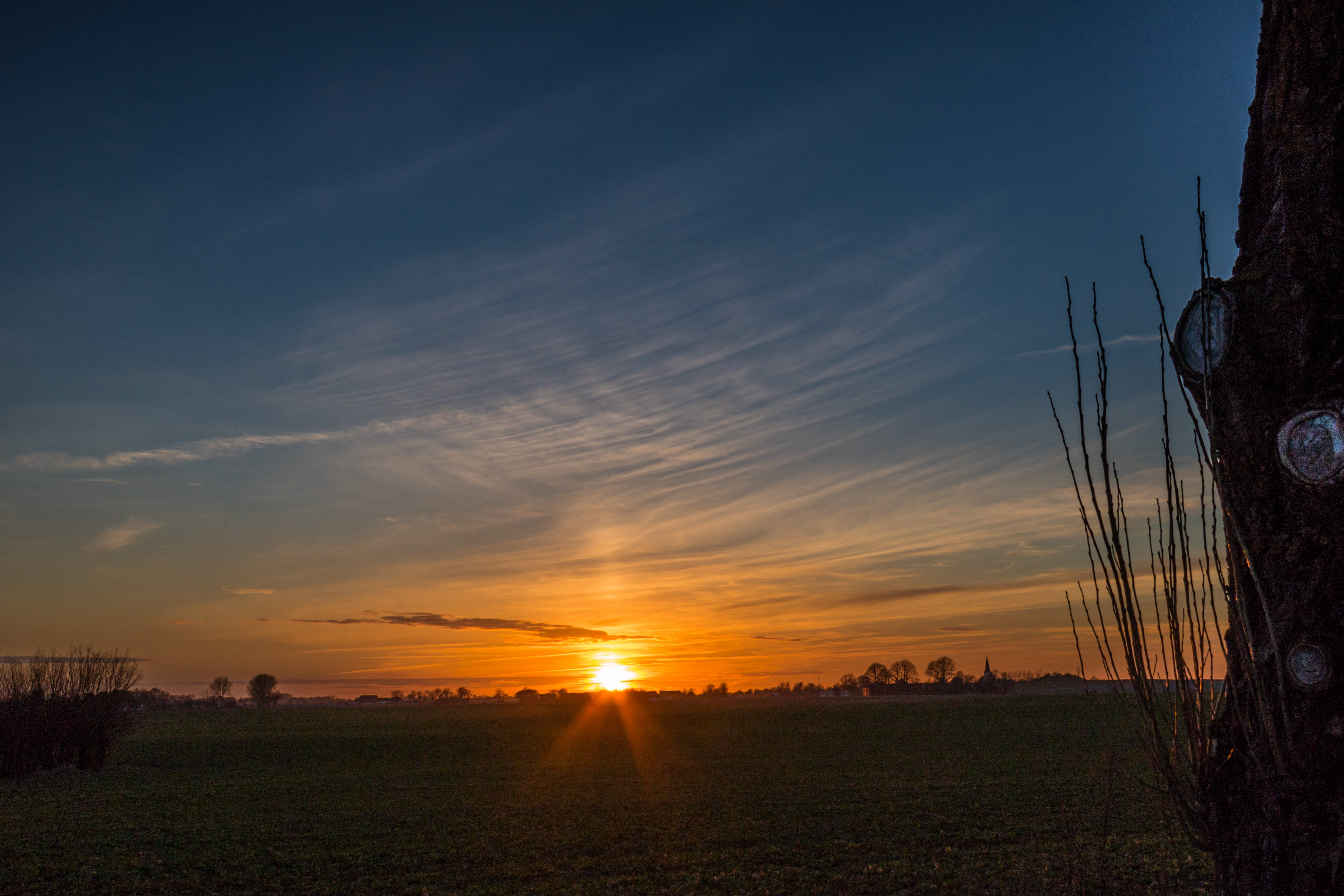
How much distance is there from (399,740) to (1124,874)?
59.1 m

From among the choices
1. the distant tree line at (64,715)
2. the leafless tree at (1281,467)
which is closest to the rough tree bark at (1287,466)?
the leafless tree at (1281,467)

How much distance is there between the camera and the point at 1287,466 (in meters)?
2.77

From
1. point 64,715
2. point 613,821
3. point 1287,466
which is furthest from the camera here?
point 64,715

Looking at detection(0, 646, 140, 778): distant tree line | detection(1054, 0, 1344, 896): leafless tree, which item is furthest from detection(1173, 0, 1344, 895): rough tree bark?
detection(0, 646, 140, 778): distant tree line

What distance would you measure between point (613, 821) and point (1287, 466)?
22.8 m

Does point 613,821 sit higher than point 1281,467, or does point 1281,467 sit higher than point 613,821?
point 1281,467

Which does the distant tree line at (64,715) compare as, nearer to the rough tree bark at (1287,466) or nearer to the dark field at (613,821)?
the dark field at (613,821)

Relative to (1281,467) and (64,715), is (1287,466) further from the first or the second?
(64,715)

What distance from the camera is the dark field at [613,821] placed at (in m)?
14.9

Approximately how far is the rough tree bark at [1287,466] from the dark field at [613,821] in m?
0.89

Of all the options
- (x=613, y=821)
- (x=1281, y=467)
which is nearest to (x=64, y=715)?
(x=613, y=821)

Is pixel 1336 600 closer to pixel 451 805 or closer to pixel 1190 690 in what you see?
pixel 1190 690

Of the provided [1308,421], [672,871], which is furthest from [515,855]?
[1308,421]

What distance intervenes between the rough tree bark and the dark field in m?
0.89
